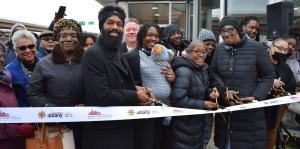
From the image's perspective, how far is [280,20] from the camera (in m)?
6.46

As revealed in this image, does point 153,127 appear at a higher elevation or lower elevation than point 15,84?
lower

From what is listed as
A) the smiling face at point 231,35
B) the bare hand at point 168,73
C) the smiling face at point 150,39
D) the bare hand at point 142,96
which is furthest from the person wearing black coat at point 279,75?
the bare hand at point 142,96

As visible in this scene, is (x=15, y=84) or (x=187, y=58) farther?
(x=187, y=58)

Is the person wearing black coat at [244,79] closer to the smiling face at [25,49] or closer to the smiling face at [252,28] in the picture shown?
the smiling face at [252,28]

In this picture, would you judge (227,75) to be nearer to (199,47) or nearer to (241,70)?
(241,70)

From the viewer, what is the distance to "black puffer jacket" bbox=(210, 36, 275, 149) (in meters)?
3.98

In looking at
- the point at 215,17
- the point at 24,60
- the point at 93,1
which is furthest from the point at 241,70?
the point at 93,1

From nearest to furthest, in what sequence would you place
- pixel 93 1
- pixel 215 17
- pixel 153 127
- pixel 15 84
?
pixel 15 84
pixel 153 127
pixel 215 17
pixel 93 1

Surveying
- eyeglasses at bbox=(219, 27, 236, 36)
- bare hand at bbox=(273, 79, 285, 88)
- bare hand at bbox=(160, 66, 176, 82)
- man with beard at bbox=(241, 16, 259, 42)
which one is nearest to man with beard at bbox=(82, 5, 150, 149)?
bare hand at bbox=(160, 66, 176, 82)

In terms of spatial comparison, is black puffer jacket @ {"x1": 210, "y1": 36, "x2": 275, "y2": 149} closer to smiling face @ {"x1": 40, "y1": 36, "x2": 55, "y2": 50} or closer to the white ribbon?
the white ribbon

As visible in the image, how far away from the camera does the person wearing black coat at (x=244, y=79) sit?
3.98m

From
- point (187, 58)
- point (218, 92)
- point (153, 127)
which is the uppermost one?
point (187, 58)

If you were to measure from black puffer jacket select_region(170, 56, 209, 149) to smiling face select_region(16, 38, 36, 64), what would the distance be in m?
1.45

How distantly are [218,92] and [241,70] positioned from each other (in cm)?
34
